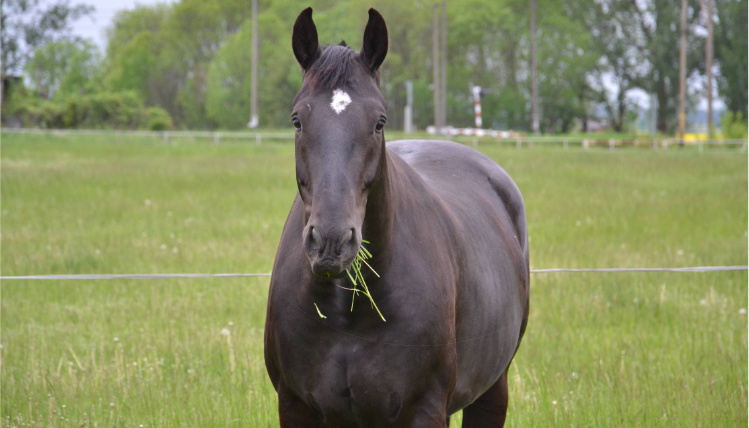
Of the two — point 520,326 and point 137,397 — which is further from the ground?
point 520,326

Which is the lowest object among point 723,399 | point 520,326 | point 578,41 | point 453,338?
point 723,399

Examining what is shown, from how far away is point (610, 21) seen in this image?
5444 cm

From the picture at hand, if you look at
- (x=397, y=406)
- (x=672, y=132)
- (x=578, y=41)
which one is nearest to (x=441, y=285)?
(x=397, y=406)

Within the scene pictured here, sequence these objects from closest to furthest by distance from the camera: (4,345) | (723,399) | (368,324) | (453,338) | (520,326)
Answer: (368,324), (453,338), (520,326), (723,399), (4,345)

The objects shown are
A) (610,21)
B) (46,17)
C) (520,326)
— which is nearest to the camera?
(520,326)

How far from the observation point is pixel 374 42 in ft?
8.58

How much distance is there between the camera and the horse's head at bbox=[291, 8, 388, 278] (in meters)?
2.16

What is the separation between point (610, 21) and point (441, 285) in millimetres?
55946

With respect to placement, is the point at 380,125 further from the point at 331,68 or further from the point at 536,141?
the point at 536,141

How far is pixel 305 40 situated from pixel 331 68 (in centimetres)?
22

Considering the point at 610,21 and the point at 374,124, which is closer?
the point at 374,124

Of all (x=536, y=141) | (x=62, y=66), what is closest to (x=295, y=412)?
(x=536, y=141)

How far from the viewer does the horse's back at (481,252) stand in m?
3.15

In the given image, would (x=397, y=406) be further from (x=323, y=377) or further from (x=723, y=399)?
(x=723, y=399)
